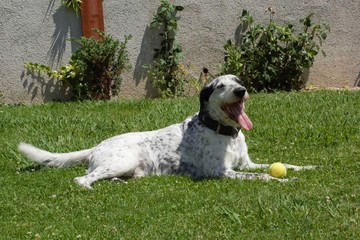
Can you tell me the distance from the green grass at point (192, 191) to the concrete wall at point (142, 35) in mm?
2266

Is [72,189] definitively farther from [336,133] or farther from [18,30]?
[18,30]

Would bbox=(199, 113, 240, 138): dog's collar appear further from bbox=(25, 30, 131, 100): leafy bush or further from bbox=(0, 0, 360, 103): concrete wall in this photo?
bbox=(0, 0, 360, 103): concrete wall

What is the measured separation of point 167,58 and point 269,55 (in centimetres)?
175

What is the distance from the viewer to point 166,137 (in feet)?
23.1

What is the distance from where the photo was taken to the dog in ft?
22.0

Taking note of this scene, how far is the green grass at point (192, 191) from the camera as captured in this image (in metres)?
5.00

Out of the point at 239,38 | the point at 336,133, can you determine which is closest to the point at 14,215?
the point at 336,133

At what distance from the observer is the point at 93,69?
11711mm

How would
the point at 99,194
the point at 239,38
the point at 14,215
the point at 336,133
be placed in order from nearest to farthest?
1. the point at 14,215
2. the point at 99,194
3. the point at 336,133
4. the point at 239,38

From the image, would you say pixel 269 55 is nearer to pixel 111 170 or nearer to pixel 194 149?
pixel 194 149

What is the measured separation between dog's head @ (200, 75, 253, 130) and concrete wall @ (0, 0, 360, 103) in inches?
211

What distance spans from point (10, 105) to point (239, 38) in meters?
4.02

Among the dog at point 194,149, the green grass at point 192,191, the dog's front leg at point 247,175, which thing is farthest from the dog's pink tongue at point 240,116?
the green grass at point 192,191

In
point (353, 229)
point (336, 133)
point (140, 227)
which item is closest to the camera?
point (353, 229)
